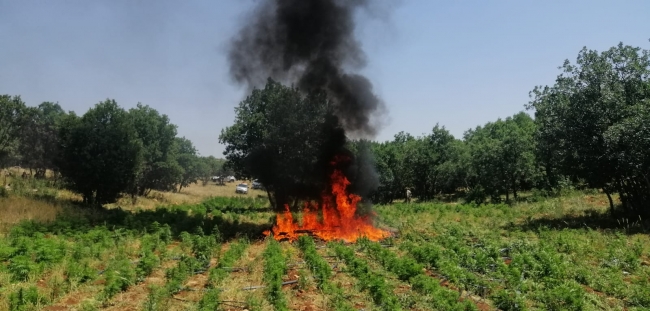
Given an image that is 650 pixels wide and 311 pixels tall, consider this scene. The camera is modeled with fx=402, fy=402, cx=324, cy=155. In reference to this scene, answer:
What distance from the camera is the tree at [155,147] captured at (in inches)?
1864

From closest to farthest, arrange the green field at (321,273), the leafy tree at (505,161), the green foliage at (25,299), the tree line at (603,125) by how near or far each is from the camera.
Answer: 1. the green foliage at (25,299)
2. the green field at (321,273)
3. the tree line at (603,125)
4. the leafy tree at (505,161)


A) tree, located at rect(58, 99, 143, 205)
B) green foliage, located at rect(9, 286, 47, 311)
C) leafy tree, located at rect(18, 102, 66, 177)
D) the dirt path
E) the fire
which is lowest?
the dirt path

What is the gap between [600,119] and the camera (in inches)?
790

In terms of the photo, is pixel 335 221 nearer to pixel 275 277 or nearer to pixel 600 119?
pixel 275 277

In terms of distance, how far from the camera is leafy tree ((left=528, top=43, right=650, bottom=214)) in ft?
63.2

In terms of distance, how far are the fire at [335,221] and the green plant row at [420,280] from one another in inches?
176

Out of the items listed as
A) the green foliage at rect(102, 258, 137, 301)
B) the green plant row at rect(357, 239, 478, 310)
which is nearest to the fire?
the green plant row at rect(357, 239, 478, 310)

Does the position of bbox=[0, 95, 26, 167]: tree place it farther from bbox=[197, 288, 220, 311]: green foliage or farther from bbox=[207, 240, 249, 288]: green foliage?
bbox=[197, 288, 220, 311]: green foliage

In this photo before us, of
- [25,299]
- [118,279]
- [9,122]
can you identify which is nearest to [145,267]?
[118,279]

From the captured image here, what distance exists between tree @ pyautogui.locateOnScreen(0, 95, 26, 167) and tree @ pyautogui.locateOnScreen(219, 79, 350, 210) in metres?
30.8

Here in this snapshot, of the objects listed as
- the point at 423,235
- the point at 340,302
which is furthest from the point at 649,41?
the point at 340,302

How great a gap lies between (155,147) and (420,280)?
Result: 44.9 meters

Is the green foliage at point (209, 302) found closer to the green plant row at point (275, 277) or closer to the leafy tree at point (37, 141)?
the green plant row at point (275, 277)

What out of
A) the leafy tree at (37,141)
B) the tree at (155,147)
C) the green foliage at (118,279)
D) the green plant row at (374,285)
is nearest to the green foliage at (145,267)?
the green foliage at (118,279)
